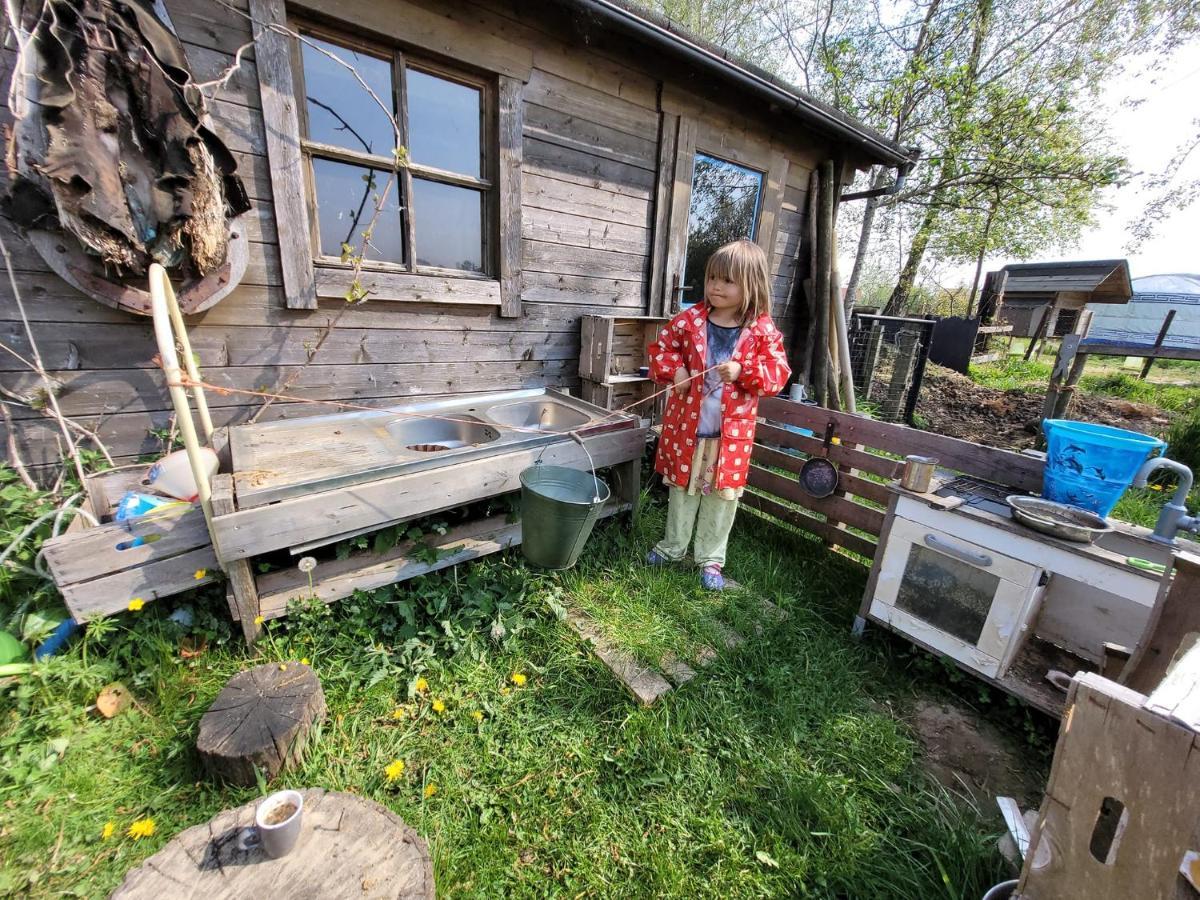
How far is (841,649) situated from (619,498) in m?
1.52

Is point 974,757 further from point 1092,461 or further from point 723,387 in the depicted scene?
point 723,387

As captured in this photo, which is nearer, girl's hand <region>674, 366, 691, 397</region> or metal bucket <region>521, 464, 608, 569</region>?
metal bucket <region>521, 464, 608, 569</region>

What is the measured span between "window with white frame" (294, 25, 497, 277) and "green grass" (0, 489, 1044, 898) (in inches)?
80.2

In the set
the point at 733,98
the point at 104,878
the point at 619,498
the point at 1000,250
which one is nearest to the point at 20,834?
the point at 104,878

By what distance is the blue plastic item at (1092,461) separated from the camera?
1.88 m

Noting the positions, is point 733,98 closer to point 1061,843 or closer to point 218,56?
point 218,56

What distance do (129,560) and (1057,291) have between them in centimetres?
1717

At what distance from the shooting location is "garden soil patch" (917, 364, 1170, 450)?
261 inches

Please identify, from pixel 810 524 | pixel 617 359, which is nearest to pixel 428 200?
pixel 617 359

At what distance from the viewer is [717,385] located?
8.70ft

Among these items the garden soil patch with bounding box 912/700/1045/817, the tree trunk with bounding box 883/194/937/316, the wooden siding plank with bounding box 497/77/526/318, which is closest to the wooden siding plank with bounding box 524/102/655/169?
the wooden siding plank with bounding box 497/77/526/318

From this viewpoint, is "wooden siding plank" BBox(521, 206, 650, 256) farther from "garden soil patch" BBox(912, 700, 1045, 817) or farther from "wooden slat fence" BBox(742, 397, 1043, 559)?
"garden soil patch" BBox(912, 700, 1045, 817)

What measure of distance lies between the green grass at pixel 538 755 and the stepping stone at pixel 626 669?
0.16 feet

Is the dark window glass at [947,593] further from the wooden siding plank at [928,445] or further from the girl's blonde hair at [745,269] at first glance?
the girl's blonde hair at [745,269]
